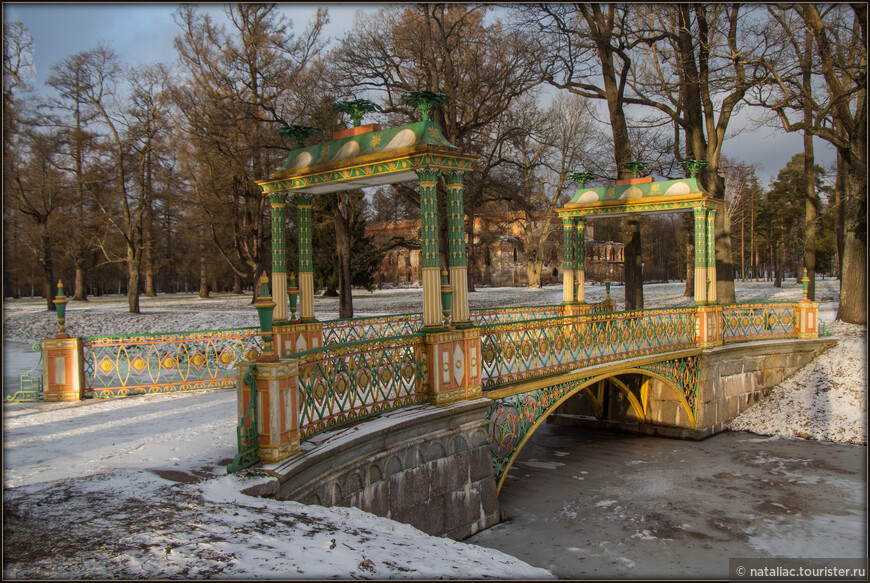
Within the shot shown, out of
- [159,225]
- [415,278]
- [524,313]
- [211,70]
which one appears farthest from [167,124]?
[415,278]

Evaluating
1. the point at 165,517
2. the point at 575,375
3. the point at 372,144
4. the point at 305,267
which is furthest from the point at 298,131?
the point at 165,517

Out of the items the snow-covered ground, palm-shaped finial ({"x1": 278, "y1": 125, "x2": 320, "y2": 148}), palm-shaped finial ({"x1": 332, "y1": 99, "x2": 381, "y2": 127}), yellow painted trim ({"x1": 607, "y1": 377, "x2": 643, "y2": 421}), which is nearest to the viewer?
the snow-covered ground

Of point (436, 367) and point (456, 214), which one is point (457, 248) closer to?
point (456, 214)

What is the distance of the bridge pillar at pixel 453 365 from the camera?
8195 mm

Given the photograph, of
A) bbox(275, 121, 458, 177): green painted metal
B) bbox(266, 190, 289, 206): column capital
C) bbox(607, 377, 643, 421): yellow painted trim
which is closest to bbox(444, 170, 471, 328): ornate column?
bbox(275, 121, 458, 177): green painted metal

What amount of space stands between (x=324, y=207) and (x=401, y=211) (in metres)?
14.8

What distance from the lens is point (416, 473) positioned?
750 cm

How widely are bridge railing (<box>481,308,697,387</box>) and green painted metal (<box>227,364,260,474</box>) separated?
4307 millimetres

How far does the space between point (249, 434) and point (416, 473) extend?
2.54 metres

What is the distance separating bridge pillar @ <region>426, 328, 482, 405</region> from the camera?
820 centimetres

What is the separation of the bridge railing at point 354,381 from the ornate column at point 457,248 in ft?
2.73

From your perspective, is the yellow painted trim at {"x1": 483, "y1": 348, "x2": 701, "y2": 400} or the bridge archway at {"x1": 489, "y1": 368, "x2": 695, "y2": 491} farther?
the bridge archway at {"x1": 489, "y1": 368, "x2": 695, "y2": 491}

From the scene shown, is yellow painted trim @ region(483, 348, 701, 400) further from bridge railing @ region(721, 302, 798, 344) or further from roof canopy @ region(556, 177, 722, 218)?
roof canopy @ region(556, 177, 722, 218)

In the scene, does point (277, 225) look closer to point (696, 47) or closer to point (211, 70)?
point (211, 70)
